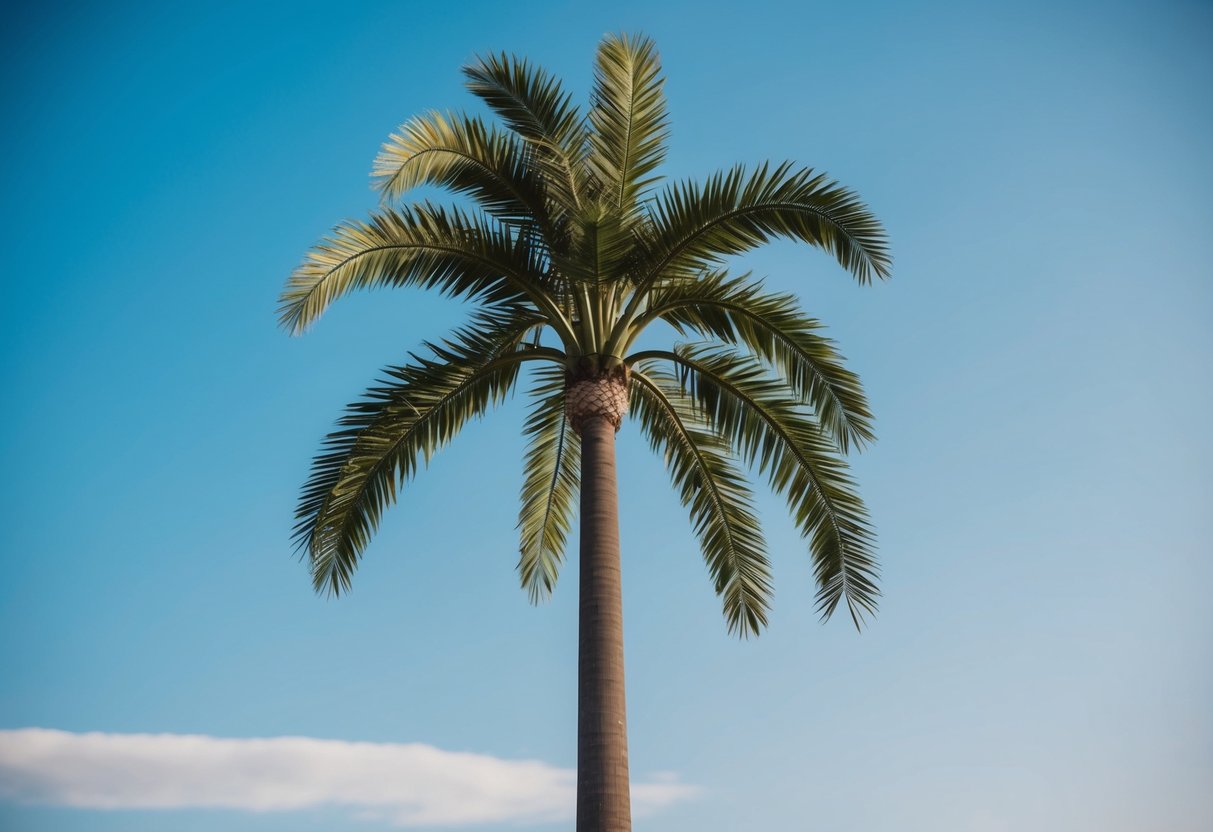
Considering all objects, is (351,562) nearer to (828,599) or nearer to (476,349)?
(476,349)

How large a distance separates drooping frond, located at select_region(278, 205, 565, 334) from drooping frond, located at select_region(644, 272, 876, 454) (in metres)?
1.66

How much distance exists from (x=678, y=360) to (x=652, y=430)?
144 centimetres

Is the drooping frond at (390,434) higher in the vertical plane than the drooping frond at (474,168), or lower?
lower

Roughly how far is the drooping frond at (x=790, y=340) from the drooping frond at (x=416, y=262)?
166 centimetres

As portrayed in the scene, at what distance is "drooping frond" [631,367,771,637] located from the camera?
12648 millimetres

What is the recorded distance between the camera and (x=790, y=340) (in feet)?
37.4

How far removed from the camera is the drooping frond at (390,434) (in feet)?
36.2

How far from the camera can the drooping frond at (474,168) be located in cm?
1091

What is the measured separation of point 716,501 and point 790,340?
2.47 metres

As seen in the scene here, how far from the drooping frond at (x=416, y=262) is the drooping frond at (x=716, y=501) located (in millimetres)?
2278

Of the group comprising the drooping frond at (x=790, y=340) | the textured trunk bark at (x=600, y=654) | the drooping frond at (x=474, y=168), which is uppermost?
the drooping frond at (x=474, y=168)

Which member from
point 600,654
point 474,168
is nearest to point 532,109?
point 474,168

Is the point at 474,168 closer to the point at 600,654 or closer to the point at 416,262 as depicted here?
the point at 416,262

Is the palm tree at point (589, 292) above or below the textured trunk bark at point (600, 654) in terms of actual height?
above
